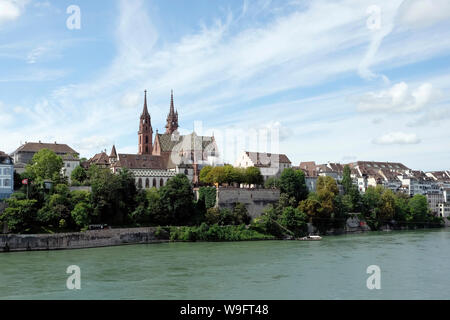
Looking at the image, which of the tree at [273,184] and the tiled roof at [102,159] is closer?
the tree at [273,184]

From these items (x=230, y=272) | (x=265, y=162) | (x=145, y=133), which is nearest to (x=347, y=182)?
(x=265, y=162)

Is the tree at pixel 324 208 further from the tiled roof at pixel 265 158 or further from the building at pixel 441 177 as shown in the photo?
the building at pixel 441 177

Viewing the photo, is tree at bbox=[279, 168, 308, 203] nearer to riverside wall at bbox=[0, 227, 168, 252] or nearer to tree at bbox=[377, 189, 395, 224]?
tree at bbox=[377, 189, 395, 224]

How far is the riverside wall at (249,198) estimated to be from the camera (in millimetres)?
60156

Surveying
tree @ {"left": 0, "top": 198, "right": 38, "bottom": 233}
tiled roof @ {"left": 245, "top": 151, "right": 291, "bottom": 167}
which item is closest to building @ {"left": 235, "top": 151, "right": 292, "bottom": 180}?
tiled roof @ {"left": 245, "top": 151, "right": 291, "bottom": 167}

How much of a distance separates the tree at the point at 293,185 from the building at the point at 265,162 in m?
10.0

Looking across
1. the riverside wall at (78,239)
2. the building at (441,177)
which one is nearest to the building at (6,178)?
the riverside wall at (78,239)

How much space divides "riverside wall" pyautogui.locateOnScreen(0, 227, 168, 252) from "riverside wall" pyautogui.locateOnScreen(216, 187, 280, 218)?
12570 millimetres

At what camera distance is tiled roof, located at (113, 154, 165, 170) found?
219ft

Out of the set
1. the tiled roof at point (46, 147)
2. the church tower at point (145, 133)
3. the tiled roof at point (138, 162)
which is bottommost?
the tiled roof at point (138, 162)

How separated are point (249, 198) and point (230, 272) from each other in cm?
3227

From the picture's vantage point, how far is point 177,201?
52.8 meters
